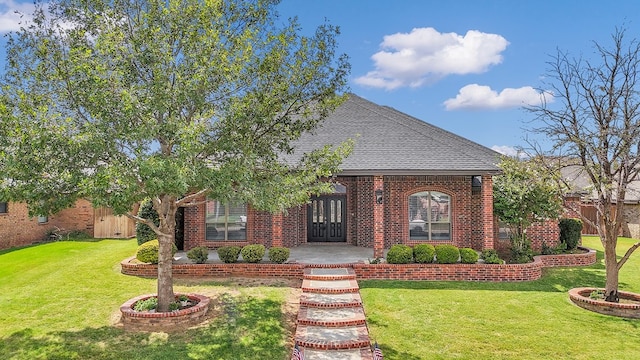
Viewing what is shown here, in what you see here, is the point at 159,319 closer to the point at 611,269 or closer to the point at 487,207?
the point at 487,207

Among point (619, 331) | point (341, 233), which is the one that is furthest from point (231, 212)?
point (619, 331)

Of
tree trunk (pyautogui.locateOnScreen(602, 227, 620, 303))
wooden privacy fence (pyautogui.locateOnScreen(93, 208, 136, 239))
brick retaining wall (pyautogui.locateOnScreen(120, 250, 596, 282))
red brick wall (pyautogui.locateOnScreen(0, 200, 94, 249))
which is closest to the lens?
tree trunk (pyautogui.locateOnScreen(602, 227, 620, 303))

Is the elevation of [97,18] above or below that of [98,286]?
above

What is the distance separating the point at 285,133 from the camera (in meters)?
9.61

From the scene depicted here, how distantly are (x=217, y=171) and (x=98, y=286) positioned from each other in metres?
6.40

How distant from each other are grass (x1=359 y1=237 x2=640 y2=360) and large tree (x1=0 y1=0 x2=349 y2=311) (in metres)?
3.58

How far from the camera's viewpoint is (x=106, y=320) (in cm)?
901

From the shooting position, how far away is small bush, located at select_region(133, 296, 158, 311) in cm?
923

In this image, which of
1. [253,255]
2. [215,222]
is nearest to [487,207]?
[253,255]

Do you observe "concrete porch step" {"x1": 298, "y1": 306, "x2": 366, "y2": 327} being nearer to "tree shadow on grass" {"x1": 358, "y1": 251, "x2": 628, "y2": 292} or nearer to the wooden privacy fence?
"tree shadow on grass" {"x1": 358, "y1": 251, "x2": 628, "y2": 292}

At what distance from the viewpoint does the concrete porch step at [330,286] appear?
1063cm

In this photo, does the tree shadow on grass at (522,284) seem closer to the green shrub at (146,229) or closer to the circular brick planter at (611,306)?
the circular brick planter at (611,306)

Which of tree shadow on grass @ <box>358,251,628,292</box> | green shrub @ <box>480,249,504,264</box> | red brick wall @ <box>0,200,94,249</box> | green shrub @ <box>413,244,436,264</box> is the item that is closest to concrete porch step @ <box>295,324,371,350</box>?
tree shadow on grass @ <box>358,251,628,292</box>

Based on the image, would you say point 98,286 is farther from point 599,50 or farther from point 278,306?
point 599,50
